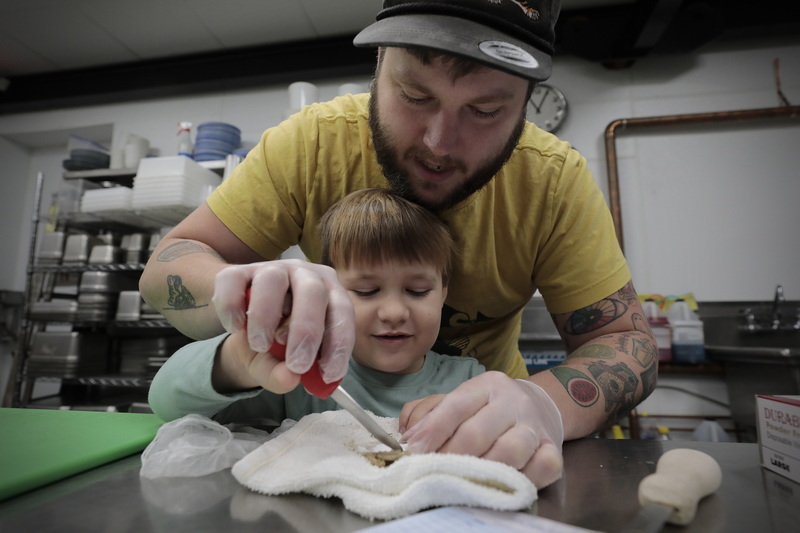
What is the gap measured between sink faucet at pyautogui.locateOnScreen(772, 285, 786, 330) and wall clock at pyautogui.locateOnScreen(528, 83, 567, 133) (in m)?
1.60

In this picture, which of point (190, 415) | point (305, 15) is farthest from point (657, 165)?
point (190, 415)

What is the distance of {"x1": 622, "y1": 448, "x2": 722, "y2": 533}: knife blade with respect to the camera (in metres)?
0.43

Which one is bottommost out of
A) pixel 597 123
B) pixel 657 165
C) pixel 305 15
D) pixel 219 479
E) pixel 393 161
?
pixel 219 479

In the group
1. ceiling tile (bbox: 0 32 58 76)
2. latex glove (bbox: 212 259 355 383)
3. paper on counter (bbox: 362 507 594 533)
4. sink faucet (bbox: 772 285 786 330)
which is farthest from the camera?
ceiling tile (bbox: 0 32 58 76)

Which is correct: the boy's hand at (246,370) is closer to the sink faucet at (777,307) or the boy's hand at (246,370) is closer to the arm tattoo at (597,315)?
the arm tattoo at (597,315)

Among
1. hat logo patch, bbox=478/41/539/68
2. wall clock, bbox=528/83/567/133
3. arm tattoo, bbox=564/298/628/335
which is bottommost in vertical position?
arm tattoo, bbox=564/298/628/335

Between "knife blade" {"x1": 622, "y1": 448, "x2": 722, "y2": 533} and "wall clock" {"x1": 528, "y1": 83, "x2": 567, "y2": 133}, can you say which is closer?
"knife blade" {"x1": 622, "y1": 448, "x2": 722, "y2": 533}

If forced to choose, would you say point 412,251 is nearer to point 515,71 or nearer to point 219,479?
point 515,71

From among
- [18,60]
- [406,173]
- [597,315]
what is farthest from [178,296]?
[18,60]

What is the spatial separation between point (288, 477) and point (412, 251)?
0.51m

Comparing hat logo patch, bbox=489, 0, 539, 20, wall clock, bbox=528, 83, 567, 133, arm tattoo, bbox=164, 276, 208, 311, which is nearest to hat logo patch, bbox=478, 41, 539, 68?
hat logo patch, bbox=489, 0, 539, 20

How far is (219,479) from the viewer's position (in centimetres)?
56

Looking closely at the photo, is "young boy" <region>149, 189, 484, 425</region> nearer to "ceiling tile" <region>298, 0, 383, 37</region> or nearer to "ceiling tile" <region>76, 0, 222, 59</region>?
"ceiling tile" <region>298, 0, 383, 37</region>

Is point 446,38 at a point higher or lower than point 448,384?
higher
